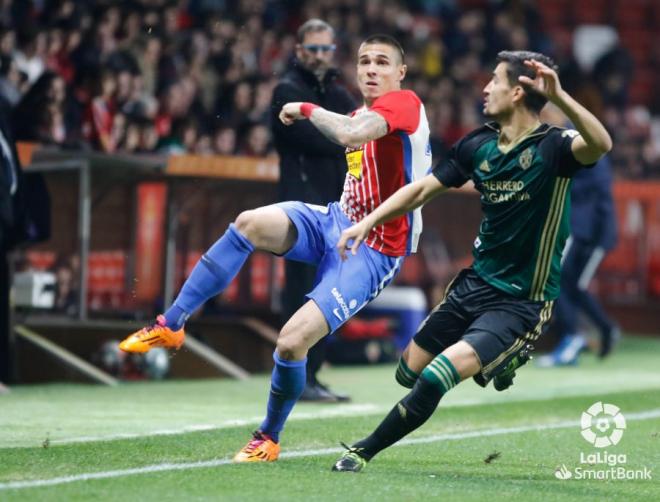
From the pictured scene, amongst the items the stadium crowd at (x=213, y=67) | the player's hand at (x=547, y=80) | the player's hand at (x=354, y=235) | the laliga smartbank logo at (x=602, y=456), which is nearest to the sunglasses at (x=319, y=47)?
the stadium crowd at (x=213, y=67)

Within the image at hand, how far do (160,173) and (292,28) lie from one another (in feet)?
24.8

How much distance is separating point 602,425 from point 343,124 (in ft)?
9.86

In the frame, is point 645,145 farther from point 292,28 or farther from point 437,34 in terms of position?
point 292,28

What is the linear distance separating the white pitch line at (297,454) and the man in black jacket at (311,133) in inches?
64.7

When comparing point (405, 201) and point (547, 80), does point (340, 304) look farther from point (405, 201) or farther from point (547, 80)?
point (547, 80)

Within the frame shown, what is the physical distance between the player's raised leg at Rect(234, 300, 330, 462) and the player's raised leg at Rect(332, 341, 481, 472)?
50cm

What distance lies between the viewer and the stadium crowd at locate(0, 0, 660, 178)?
13.4m

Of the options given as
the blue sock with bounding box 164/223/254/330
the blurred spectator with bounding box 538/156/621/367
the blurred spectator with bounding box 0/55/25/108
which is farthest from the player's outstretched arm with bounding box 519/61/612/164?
the blurred spectator with bounding box 538/156/621/367

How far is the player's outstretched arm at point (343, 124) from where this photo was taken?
6.77m

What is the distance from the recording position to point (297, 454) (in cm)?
714

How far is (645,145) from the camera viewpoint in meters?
21.3

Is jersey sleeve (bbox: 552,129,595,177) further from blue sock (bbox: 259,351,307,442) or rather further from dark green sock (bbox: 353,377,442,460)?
blue sock (bbox: 259,351,307,442)

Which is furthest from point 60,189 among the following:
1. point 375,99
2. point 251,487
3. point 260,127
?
point 251,487

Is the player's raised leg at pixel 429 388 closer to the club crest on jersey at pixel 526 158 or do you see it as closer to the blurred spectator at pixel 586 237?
the club crest on jersey at pixel 526 158
